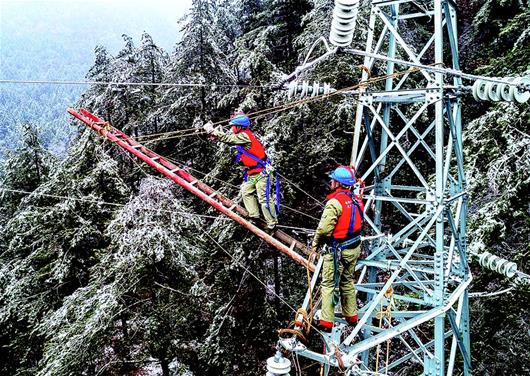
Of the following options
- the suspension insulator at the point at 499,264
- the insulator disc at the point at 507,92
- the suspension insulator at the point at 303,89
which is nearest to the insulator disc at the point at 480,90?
the insulator disc at the point at 507,92

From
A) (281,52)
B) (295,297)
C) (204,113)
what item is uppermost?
(281,52)

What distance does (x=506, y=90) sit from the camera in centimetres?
539

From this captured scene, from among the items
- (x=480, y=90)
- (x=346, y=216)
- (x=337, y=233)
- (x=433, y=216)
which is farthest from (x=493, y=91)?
(x=337, y=233)

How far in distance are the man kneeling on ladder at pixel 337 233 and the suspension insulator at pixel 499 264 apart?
2.46 meters

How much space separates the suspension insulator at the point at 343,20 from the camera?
5816 mm

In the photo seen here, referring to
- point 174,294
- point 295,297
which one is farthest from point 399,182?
point 174,294

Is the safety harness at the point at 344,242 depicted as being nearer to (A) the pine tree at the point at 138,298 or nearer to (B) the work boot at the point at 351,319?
(B) the work boot at the point at 351,319

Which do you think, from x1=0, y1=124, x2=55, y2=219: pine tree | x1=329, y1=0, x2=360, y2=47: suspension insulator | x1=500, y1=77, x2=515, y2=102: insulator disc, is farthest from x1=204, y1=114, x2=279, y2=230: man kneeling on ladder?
x1=0, y1=124, x2=55, y2=219: pine tree

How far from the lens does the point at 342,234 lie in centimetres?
610

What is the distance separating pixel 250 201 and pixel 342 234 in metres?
3.05

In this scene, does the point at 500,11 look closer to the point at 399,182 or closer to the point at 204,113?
the point at 399,182

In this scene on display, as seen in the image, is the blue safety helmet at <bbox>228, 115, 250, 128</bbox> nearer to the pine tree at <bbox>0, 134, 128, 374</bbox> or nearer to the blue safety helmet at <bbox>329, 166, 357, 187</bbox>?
the blue safety helmet at <bbox>329, 166, 357, 187</bbox>

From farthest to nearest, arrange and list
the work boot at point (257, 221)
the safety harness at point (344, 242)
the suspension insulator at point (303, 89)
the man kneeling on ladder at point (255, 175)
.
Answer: the work boot at point (257, 221), the man kneeling on ladder at point (255, 175), the suspension insulator at point (303, 89), the safety harness at point (344, 242)

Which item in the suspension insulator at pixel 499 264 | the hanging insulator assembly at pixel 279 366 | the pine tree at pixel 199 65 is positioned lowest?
the hanging insulator assembly at pixel 279 366
